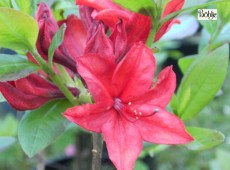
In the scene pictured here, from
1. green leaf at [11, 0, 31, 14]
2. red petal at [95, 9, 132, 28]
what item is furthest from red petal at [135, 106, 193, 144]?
green leaf at [11, 0, 31, 14]

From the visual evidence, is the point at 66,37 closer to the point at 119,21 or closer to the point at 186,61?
the point at 119,21

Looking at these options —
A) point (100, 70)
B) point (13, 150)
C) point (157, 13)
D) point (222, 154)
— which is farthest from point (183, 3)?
point (13, 150)

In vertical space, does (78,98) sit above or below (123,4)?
below

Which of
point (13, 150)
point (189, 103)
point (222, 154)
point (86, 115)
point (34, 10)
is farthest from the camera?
point (13, 150)

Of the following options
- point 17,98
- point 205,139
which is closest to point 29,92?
point 17,98

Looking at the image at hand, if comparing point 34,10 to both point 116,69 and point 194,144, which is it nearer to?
point 116,69

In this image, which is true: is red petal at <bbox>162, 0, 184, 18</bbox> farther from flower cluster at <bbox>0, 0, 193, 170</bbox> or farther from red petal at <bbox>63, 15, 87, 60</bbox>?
red petal at <bbox>63, 15, 87, 60</bbox>
